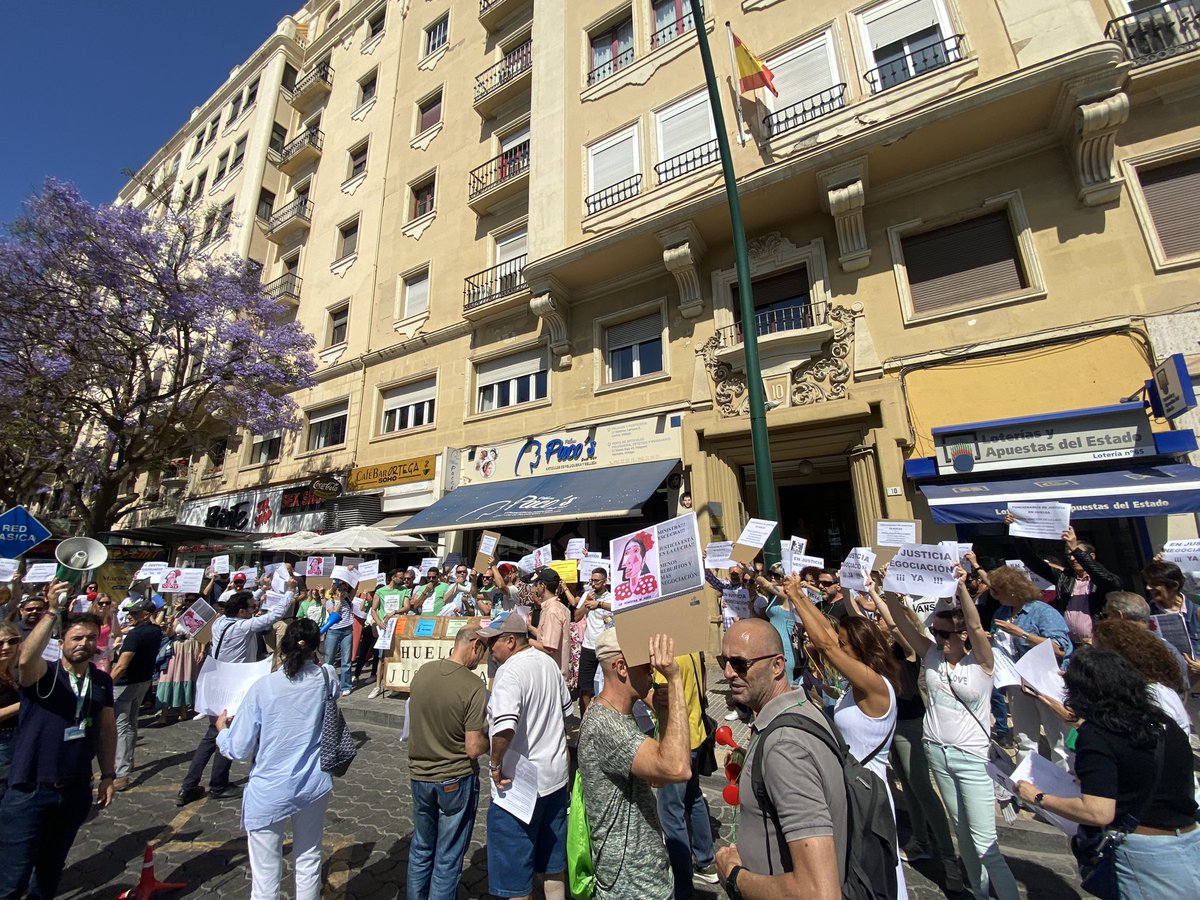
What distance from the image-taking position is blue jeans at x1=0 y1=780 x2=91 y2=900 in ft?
9.93

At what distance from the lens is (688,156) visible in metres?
11.9

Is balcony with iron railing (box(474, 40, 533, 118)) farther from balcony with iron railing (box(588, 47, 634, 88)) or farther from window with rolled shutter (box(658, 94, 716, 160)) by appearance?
window with rolled shutter (box(658, 94, 716, 160))

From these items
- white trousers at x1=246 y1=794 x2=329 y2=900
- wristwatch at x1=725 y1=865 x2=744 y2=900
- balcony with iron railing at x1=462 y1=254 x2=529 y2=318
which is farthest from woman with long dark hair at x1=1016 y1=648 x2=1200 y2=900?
balcony with iron railing at x1=462 y1=254 x2=529 y2=318

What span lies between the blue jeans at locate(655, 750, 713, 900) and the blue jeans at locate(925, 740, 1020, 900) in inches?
60.6

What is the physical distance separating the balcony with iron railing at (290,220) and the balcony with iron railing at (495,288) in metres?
11.5

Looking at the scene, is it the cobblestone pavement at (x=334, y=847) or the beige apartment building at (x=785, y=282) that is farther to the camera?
the beige apartment building at (x=785, y=282)

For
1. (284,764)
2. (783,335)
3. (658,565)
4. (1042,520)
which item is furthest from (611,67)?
(284,764)

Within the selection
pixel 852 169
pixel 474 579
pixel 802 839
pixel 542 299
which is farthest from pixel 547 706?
pixel 542 299

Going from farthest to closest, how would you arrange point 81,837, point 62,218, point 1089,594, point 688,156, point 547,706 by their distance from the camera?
point 62,218 → point 688,156 → point 1089,594 → point 81,837 → point 547,706

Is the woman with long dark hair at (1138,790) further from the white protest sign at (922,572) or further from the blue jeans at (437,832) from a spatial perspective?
the blue jeans at (437,832)

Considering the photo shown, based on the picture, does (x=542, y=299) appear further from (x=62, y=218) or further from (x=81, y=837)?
(x=62, y=218)

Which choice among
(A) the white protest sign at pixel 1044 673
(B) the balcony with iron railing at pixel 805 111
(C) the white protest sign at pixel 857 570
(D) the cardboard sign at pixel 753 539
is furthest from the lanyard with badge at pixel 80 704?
(B) the balcony with iron railing at pixel 805 111

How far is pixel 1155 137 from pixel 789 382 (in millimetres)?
6480

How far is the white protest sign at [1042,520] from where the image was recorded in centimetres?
454
